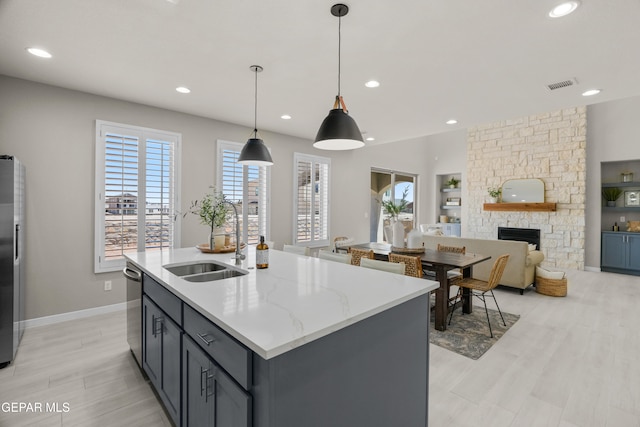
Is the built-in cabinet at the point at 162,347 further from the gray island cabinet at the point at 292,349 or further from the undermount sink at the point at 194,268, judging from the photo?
the undermount sink at the point at 194,268

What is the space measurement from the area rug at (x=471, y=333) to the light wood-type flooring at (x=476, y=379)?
92mm

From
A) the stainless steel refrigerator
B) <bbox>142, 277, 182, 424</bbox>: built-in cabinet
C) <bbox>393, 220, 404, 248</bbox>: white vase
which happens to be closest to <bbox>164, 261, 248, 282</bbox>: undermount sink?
<bbox>142, 277, 182, 424</bbox>: built-in cabinet

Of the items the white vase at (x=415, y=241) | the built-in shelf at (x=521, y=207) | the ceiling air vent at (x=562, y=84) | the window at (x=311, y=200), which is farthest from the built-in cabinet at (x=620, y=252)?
the window at (x=311, y=200)

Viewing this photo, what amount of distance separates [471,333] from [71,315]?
180 inches

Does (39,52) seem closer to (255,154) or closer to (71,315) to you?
(255,154)

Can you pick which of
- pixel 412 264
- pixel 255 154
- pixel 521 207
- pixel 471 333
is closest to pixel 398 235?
pixel 412 264

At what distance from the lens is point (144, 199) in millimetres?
3932

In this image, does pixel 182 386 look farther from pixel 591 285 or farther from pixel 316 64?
pixel 591 285

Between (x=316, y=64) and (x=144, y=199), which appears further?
(x=144, y=199)

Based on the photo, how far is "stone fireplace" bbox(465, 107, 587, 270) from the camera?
661 centimetres

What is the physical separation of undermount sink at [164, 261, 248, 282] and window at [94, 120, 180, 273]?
1909mm

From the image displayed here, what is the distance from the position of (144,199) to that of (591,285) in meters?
7.39

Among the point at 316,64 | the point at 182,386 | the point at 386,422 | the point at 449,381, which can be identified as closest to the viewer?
the point at 386,422

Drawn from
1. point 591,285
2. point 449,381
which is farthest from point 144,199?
point 591,285
